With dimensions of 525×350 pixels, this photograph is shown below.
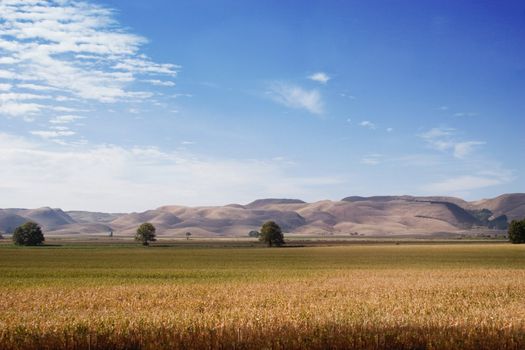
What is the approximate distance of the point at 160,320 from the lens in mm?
17391

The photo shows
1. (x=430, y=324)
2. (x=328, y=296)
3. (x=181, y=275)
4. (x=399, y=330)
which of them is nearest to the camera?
(x=399, y=330)

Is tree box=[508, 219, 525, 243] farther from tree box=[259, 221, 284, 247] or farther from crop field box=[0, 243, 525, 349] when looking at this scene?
crop field box=[0, 243, 525, 349]

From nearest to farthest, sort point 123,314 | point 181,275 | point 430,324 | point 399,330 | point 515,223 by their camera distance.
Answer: point 399,330, point 430,324, point 123,314, point 181,275, point 515,223

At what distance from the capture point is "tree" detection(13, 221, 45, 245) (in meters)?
132

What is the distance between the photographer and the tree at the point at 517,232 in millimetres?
126500

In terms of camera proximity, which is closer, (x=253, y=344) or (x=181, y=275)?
(x=253, y=344)

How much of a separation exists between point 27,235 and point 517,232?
12612 centimetres

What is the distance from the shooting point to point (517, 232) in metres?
127

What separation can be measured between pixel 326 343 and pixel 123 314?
930cm

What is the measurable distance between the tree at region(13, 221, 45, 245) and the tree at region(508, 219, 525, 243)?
399ft

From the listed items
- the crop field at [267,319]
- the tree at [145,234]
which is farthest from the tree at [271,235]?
→ the crop field at [267,319]

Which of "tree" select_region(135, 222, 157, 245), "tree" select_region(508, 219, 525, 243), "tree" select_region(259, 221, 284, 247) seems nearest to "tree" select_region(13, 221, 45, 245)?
"tree" select_region(135, 222, 157, 245)

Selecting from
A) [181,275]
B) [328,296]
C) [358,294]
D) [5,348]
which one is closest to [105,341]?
[5,348]

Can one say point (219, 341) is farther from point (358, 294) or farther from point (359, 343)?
point (358, 294)
